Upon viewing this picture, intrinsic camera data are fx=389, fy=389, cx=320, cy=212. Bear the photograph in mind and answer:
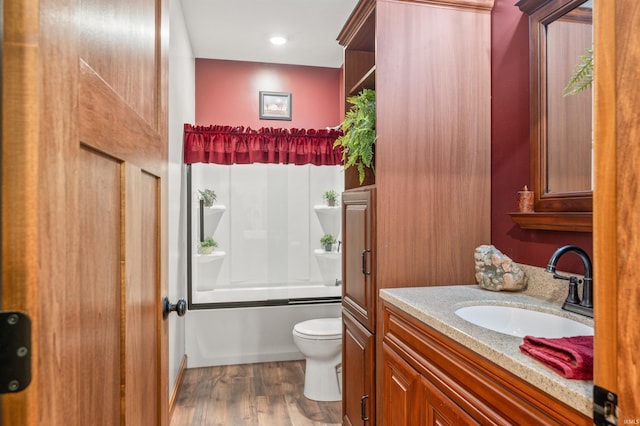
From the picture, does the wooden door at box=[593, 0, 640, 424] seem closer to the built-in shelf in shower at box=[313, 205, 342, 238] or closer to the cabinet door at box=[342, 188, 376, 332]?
the cabinet door at box=[342, 188, 376, 332]

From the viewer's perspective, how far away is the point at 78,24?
56 cm

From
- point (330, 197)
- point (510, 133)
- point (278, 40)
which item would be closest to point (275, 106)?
point (278, 40)

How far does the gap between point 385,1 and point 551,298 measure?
147 cm

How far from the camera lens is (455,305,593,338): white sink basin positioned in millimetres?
Answer: 1278

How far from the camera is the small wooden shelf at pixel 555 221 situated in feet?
4.36

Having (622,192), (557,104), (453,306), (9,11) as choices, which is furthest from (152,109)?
(557,104)

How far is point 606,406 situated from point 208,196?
321 cm

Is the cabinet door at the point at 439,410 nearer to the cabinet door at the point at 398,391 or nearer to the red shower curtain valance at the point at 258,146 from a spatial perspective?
the cabinet door at the point at 398,391

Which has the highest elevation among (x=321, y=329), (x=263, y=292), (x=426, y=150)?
(x=426, y=150)

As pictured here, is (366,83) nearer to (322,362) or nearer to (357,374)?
(357,374)

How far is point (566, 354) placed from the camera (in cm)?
83

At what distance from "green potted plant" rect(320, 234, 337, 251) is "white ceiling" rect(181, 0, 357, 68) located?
68.0 inches

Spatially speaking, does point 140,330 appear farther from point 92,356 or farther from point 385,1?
point 385,1

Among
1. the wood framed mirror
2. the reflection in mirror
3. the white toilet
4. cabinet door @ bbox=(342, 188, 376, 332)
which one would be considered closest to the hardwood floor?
the white toilet
